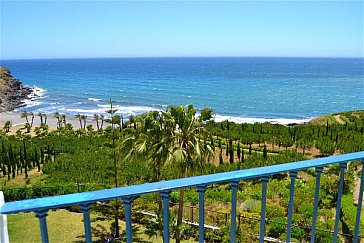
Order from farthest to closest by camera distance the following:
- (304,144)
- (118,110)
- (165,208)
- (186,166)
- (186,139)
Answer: (118,110)
(304,144)
(186,139)
(186,166)
(165,208)

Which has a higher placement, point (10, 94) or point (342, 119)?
point (10, 94)

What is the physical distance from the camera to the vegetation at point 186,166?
10.8 meters

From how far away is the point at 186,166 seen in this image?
10.4m

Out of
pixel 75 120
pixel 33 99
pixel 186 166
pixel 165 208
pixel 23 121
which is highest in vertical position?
pixel 165 208

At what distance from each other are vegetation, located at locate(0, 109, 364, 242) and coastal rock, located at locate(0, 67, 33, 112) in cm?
2780

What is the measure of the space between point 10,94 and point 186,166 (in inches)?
2701

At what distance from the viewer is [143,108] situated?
56.8 meters

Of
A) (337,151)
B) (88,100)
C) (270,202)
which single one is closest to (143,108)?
(88,100)

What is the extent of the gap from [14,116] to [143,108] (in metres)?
20.0

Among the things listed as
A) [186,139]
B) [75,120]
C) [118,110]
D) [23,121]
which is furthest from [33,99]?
[186,139]

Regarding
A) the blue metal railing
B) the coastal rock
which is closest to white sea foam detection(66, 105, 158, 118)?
the coastal rock

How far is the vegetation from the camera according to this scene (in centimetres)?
1084

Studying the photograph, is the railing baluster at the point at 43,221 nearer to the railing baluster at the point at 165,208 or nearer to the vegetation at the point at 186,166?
the railing baluster at the point at 165,208

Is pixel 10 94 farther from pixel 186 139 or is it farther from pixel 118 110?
pixel 186 139
